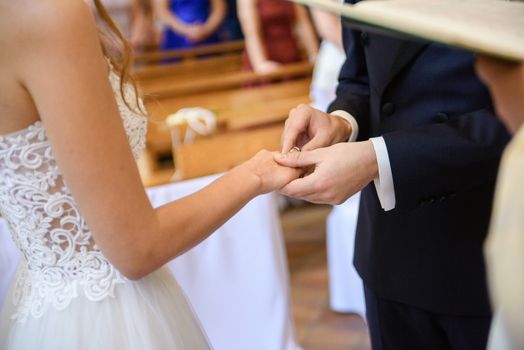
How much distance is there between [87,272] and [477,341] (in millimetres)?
925

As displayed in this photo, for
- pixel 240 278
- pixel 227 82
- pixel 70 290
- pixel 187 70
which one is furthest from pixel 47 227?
pixel 187 70

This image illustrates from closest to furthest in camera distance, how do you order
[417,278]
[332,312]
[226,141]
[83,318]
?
[83,318]
[417,278]
[226,141]
[332,312]

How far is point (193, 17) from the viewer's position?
23.7 feet

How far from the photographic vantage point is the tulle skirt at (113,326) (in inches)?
55.1

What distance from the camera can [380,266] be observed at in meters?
1.58

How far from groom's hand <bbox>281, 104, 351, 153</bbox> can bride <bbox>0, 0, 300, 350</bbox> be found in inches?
3.9

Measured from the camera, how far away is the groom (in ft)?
4.34

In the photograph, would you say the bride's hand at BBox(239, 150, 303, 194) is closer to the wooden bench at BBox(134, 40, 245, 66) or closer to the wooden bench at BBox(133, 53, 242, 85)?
the wooden bench at BBox(133, 53, 242, 85)

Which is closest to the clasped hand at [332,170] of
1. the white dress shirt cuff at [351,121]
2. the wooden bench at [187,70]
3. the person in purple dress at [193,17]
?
the white dress shirt cuff at [351,121]

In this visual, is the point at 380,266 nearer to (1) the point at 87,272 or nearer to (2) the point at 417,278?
(2) the point at 417,278

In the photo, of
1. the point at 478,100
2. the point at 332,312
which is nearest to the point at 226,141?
the point at 332,312

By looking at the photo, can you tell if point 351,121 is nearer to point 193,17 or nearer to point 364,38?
point 364,38

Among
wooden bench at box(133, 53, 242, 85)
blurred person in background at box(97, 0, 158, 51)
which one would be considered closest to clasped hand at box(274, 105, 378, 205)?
wooden bench at box(133, 53, 242, 85)

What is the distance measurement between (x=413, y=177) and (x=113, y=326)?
0.75 meters
